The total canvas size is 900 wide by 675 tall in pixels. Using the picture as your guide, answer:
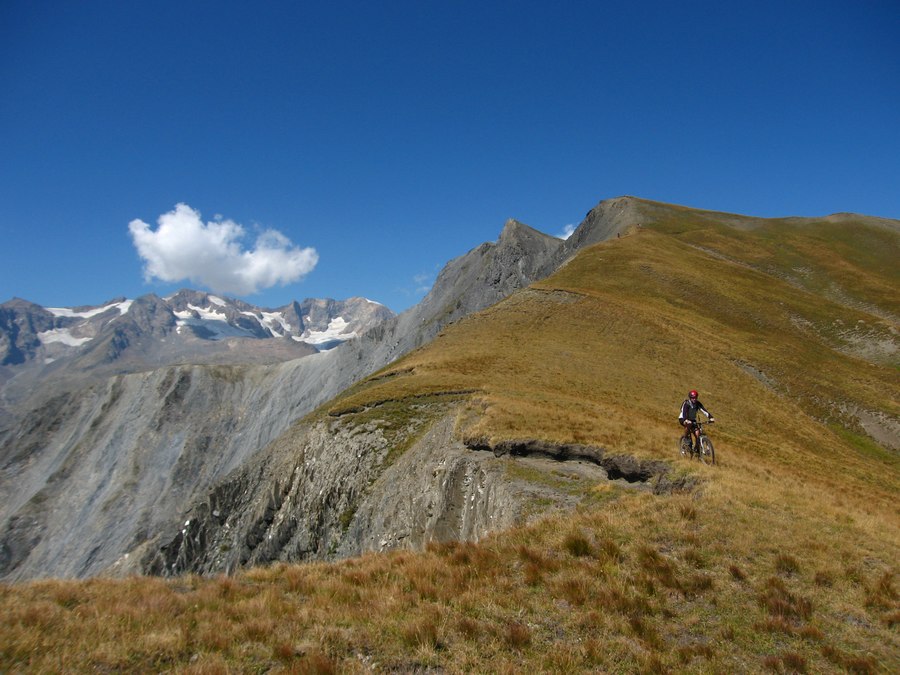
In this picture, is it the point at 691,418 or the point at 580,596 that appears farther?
the point at 691,418

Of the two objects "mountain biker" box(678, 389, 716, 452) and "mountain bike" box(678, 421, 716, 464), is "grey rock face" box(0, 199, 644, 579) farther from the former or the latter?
"mountain biker" box(678, 389, 716, 452)

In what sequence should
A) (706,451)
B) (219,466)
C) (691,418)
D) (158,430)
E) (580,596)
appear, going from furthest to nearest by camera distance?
(158,430), (219,466), (691,418), (706,451), (580,596)

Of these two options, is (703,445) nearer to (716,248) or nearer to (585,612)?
(585,612)

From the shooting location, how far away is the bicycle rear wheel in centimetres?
1827

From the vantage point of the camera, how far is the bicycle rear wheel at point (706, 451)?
59.9 ft

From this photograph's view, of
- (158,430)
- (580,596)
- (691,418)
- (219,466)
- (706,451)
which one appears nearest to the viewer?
(580,596)

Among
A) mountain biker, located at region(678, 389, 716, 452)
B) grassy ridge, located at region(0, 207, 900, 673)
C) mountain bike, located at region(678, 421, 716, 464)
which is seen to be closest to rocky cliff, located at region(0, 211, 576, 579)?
mountain bike, located at region(678, 421, 716, 464)

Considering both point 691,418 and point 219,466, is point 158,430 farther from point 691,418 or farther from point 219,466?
point 691,418

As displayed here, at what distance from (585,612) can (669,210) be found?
472 feet

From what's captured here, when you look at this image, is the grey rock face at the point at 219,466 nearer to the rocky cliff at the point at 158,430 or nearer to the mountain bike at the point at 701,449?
the rocky cliff at the point at 158,430

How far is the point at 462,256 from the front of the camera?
6486 inches

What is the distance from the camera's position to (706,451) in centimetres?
1859

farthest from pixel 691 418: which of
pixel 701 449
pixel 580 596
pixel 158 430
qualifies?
pixel 158 430

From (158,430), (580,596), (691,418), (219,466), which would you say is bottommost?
(219,466)
